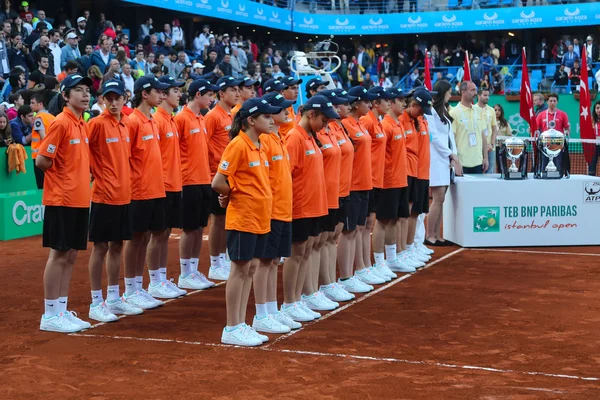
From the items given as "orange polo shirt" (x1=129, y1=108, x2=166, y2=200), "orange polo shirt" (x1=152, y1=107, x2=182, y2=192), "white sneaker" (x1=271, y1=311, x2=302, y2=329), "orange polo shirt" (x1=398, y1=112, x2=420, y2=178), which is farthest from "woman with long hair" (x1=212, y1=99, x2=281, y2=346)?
"orange polo shirt" (x1=398, y1=112, x2=420, y2=178)

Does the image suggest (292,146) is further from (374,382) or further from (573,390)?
(573,390)

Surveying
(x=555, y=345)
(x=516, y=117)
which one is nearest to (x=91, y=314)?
(x=555, y=345)

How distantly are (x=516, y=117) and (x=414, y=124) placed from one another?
1970 cm

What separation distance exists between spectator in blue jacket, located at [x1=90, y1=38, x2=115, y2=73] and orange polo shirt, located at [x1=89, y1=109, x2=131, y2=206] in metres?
12.4

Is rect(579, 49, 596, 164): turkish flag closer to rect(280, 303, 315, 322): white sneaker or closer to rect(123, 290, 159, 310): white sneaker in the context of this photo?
rect(280, 303, 315, 322): white sneaker

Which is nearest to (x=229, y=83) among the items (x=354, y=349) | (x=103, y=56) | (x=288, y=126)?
(x=288, y=126)

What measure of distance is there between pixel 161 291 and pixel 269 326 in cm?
223

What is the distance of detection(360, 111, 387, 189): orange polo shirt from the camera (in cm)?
1068

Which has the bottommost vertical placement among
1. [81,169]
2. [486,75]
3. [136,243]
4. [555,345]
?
[555,345]

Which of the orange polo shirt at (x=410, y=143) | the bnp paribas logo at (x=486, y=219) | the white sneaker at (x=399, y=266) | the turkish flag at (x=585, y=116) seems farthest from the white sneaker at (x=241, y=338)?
the turkish flag at (x=585, y=116)

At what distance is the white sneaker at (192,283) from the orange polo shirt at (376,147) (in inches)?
93.0

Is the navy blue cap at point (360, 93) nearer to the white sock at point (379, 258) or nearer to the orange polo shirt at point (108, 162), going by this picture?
the white sock at point (379, 258)

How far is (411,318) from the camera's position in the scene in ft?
28.6

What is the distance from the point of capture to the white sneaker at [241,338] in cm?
758
